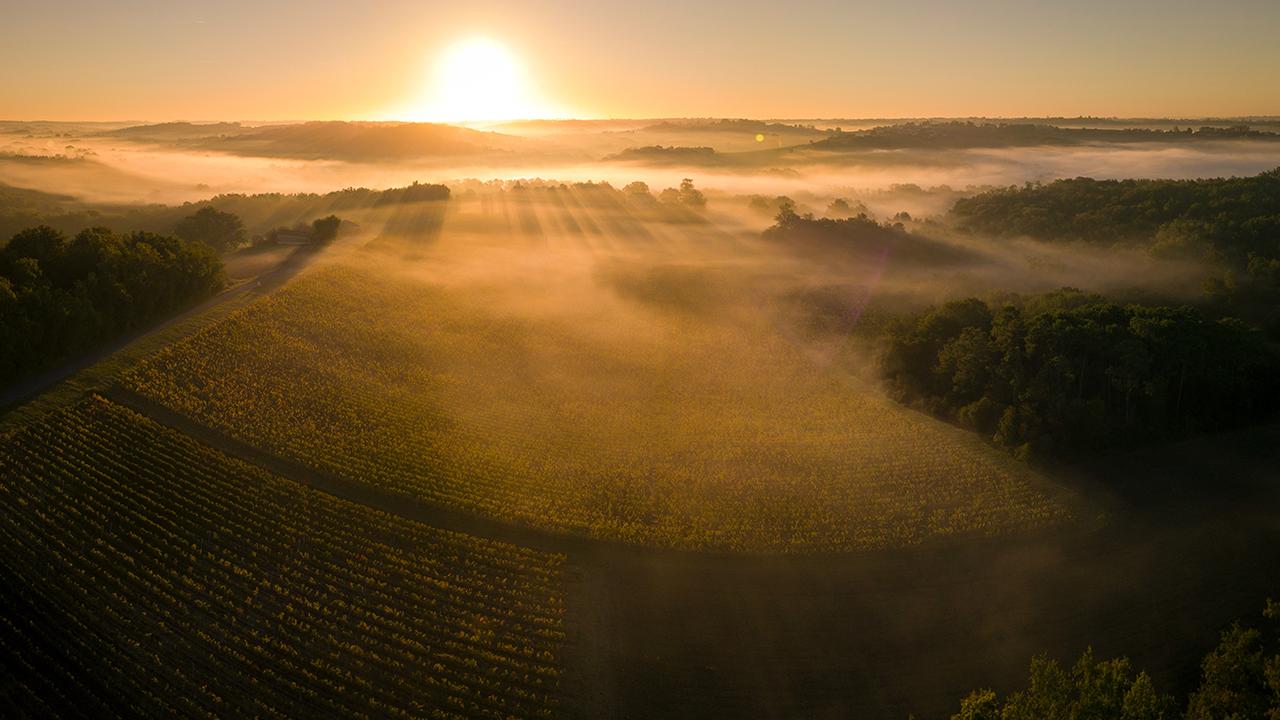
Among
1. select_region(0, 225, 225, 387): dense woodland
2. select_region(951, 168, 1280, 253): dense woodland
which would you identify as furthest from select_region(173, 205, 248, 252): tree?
select_region(951, 168, 1280, 253): dense woodland

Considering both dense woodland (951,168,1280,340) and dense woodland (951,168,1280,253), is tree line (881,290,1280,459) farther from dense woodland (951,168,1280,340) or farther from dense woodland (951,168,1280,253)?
dense woodland (951,168,1280,253)

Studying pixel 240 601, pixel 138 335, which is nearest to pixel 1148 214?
Answer: pixel 240 601

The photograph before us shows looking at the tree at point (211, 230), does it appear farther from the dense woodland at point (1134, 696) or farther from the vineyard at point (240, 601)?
the dense woodland at point (1134, 696)

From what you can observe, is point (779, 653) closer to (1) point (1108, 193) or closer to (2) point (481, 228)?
(2) point (481, 228)

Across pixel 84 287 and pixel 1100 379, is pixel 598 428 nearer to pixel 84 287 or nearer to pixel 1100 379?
pixel 1100 379

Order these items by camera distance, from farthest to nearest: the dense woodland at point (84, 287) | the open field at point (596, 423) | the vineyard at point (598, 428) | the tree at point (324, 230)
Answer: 1. the tree at point (324, 230)
2. the dense woodland at point (84, 287)
3. the open field at point (596, 423)
4. the vineyard at point (598, 428)

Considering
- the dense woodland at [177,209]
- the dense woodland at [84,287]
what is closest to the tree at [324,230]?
the dense woodland at [177,209]
